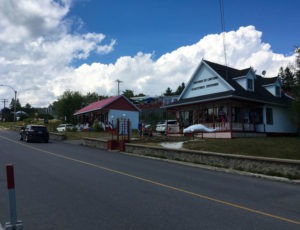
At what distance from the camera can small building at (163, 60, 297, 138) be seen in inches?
1106

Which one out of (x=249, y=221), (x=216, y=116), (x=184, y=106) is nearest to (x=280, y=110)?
(x=216, y=116)

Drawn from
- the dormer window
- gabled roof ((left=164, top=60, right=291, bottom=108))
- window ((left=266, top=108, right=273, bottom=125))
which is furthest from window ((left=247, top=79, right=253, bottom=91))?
the dormer window

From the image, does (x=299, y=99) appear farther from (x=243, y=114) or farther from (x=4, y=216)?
(x=4, y=216)

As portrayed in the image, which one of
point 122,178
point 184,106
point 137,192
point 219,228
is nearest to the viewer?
point 219,228

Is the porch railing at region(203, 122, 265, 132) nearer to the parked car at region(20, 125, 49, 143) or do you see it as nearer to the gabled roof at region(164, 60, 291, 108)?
the gabled roof at region(164, 60, 291, 108)

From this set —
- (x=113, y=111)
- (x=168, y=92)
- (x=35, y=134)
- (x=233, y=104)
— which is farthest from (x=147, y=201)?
(x=168, y=92)

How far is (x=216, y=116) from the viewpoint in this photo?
30.2 metres

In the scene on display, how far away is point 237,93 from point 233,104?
1.48 m

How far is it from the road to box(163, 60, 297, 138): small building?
1596 centimetres

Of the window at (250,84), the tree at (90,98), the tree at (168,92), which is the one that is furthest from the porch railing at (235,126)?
the tree at (168,92)

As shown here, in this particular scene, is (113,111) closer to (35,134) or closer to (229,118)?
(35,134)

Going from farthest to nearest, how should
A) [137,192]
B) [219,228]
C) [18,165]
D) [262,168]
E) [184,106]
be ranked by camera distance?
1. [184,106]
2. [18,165]
3. [262,168]
4. [137,192]
5. [219,228]

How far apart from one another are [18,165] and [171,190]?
7.86 m

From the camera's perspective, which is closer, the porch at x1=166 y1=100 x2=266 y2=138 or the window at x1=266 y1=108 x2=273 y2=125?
the porch at x1=166 y1=100 x2=266 y2=138
